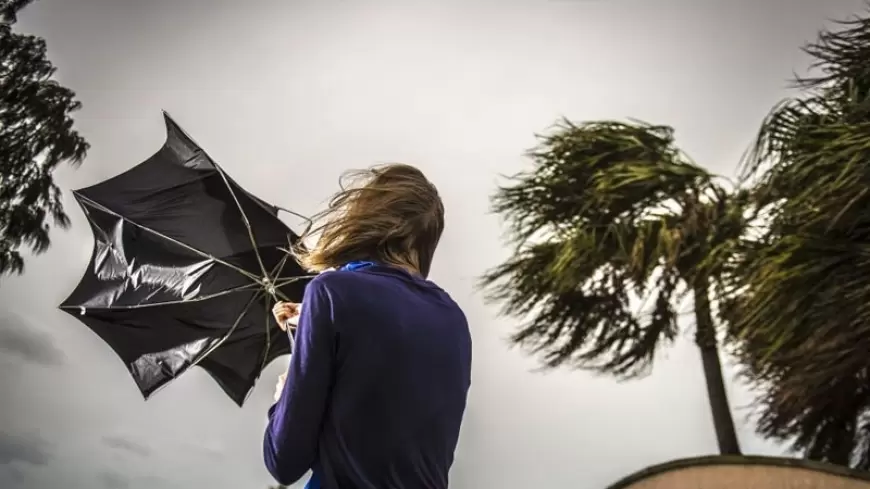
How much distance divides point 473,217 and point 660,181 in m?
0.44

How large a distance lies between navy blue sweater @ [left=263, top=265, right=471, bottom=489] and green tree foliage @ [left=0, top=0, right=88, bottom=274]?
1440 millimetres

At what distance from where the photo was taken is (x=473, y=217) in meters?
1.84

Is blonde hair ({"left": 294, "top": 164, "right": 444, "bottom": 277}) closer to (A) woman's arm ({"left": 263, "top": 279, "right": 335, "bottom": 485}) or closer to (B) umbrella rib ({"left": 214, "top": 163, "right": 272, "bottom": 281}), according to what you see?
(A) woman's arm ({"left": 263, "top": 279, "right": 335, "bottom": 485})

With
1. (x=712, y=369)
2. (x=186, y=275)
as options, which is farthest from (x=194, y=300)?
(x=712, y=369)

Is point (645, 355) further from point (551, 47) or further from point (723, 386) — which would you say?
point (551, 47)

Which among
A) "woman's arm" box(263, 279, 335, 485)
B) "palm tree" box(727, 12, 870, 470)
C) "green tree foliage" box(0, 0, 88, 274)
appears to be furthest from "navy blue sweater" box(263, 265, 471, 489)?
"green tree foliage" box(0, 0, 88, 274)

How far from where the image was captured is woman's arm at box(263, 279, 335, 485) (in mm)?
835

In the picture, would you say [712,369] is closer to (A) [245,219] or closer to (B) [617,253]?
(B) [617,253]

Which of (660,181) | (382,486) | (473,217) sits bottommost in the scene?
(382,486)

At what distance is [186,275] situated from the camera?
172cm

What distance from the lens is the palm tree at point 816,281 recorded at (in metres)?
1.48

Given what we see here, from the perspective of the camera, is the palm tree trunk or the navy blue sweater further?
the palm tree trunk

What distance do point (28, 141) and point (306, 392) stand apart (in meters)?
1.68

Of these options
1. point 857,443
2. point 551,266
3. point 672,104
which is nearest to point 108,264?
point 551,266
